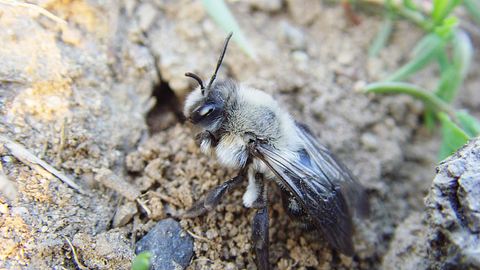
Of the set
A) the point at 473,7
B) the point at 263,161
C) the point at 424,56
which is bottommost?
the point at 263,161

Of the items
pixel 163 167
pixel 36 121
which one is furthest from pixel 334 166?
pixel 36 121

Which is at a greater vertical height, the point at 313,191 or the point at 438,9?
the point at 438,9

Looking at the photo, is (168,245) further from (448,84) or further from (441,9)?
(441,9)

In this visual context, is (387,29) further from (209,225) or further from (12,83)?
(12,83)

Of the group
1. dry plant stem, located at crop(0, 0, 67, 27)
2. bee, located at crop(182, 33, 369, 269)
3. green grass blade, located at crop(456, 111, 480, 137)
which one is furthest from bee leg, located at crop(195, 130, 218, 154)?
green grass blade, located at crop(456, 111, 480, 137)

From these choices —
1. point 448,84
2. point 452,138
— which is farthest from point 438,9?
point 452,138
